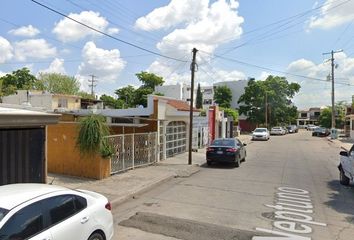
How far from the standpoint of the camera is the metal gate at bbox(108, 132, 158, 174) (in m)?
15.8

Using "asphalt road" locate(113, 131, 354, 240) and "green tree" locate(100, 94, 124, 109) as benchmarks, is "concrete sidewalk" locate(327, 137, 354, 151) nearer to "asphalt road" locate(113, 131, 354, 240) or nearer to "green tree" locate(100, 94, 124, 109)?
"asphalt road" locate(113, 131, 354, 240)

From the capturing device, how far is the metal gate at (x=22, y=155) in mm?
9523

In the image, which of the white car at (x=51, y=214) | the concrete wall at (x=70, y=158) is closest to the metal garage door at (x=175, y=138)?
the concrete wall at (x=70, y=158)

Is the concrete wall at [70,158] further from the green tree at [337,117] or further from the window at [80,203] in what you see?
the green tree at [337,117]

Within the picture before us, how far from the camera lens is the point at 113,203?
10.7m

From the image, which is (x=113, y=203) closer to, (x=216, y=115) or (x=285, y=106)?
(x=216, y=115)

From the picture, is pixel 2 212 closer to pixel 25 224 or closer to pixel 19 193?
pixel 25 224

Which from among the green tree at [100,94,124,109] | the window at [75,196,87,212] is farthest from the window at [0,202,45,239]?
the green tree at [100,94,124,109]

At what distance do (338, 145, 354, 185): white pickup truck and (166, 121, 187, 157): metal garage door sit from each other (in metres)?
10.6

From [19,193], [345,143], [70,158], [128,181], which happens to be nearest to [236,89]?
[345,143]

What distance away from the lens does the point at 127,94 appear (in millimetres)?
85750

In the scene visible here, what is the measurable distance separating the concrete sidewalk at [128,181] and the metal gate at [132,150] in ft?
1.26

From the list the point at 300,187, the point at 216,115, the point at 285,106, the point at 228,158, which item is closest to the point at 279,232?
the point at 300,187

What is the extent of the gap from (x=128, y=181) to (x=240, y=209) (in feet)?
16.6
